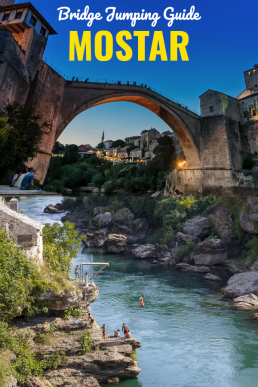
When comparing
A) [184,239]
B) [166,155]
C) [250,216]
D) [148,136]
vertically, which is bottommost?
[184,239]

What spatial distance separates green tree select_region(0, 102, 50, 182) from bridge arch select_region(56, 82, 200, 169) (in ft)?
A: 16.7

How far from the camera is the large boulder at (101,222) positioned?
32594 millimetres

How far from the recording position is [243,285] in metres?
16.8

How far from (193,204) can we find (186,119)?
1220cm

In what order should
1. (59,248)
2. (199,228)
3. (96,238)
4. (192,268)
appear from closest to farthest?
(59,248), (192,268), (199,228), (96,238)

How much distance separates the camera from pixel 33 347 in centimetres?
834

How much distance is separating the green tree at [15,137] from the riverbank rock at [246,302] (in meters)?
12.9

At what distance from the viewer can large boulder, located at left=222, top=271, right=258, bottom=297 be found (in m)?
16.5

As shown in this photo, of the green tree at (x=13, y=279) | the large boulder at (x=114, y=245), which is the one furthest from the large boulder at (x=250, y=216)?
the green tree at (x=13, y=279)

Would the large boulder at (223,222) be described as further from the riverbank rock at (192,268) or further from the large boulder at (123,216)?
the large boulder at (123,216)

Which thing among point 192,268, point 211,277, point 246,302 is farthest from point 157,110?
point 246,302

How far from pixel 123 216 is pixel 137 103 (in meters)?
17.5

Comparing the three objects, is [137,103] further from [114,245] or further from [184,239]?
[114,245]

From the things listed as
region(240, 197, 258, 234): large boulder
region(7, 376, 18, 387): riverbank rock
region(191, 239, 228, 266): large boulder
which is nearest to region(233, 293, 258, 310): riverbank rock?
region(240, 197, 258, 234): large boulder
